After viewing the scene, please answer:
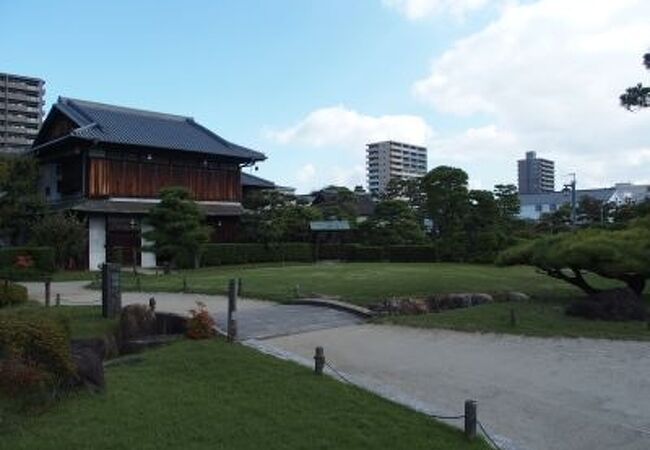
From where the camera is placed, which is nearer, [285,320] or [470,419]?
[470,419]

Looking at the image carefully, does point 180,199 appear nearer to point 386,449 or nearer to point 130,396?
point 130,396

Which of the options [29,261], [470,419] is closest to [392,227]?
[29,261]

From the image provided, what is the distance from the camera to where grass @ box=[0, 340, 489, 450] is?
6449mm

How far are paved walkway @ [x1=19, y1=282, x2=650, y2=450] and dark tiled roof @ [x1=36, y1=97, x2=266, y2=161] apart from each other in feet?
74.0

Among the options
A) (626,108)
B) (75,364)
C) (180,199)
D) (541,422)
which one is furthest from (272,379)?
(180,199)

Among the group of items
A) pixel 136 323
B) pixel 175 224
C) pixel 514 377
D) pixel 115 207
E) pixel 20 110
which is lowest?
pixel 514 377

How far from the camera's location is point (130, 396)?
804cm

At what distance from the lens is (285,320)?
51.8 feet

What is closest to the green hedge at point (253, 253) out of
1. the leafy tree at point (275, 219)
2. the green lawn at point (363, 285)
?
the leafy tree at point (275, 219)

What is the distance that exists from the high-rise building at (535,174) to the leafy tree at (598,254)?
4176 inches

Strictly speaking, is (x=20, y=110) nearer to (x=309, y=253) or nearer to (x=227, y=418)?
(x=309, y=253)

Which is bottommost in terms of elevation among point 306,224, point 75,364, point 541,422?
point 541,422

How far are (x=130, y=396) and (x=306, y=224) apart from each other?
35378 millimetres

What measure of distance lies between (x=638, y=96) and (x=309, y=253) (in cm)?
2655
